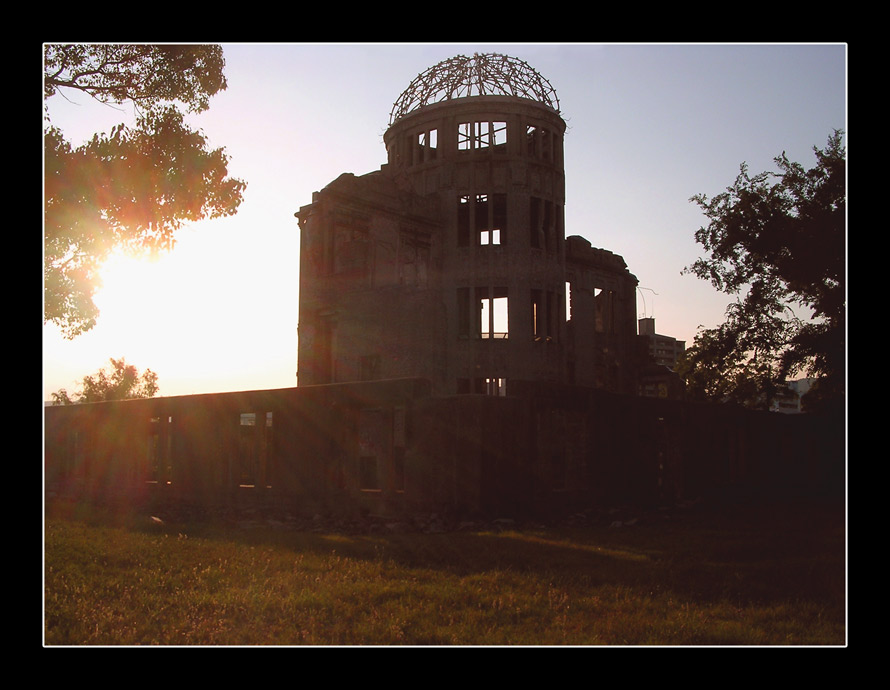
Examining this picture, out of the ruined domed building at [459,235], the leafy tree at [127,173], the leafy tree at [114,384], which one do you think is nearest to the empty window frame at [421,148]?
the ruined domed building at [459,235]

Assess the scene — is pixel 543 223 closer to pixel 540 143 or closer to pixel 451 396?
pixel 540 143

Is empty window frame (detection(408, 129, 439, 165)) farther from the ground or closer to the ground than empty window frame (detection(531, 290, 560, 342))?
farther from the ground

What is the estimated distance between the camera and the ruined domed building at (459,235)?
28969 mm

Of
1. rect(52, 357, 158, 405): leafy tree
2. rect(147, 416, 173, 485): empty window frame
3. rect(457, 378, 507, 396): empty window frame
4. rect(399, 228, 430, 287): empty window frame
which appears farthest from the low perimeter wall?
rect(52, 357, 158, 405): leafy tree

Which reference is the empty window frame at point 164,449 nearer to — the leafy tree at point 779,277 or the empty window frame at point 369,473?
the empty window frame at point 369,473

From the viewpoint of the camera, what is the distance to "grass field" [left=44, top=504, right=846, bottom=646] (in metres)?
6.84

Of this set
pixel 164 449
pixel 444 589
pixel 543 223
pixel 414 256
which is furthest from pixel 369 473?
pixel 444 589

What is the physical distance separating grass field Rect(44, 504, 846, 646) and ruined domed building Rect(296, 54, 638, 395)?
1644 centimetres

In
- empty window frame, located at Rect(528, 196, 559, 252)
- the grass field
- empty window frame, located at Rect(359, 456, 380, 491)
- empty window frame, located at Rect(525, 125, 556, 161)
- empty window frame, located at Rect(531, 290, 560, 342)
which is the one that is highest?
empty window frame, located at Rect(525, 125, 556, 161)

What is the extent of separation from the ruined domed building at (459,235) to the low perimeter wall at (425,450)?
5.51 m

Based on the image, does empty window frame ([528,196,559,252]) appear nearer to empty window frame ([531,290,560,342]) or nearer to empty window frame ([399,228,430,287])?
empty window frame ([531,290,560,342])

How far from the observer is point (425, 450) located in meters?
16.0

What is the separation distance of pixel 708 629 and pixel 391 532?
7.94m

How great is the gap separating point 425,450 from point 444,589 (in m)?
7.61
